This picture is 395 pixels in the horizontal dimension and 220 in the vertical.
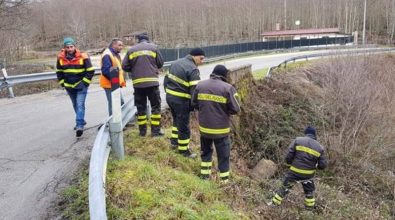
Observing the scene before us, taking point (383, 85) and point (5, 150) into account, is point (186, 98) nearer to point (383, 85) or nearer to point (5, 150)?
point (5, 150)

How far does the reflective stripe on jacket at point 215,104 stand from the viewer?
6.10 metres

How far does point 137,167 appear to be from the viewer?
18.1ft

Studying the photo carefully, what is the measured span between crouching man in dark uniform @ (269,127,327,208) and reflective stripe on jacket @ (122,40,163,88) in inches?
129

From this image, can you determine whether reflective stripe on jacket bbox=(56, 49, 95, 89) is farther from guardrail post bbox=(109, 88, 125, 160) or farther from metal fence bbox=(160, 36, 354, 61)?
metal fence bbox=(160, 36, 354, 61)

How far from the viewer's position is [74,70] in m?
7.49

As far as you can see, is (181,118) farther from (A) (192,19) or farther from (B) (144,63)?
(A) (192,19)

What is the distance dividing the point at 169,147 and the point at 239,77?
287 inches

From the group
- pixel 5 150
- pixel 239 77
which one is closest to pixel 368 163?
pixel 239 77

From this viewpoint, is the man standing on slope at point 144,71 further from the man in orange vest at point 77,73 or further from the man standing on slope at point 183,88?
the man in orange vest at point 77,73

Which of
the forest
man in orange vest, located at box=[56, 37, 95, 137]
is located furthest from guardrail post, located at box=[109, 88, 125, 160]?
the forest

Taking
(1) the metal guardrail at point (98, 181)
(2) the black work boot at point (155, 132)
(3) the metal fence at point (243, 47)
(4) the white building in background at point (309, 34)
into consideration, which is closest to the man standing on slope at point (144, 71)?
(2) the black work boot at point (155, 132)

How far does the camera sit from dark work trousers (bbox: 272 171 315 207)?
7.54m

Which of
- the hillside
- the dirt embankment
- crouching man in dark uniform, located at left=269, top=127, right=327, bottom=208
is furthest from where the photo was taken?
the dirt embankment

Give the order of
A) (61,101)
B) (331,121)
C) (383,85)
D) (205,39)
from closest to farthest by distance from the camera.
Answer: (61,101), (331,121), (383,85), (205,39)
